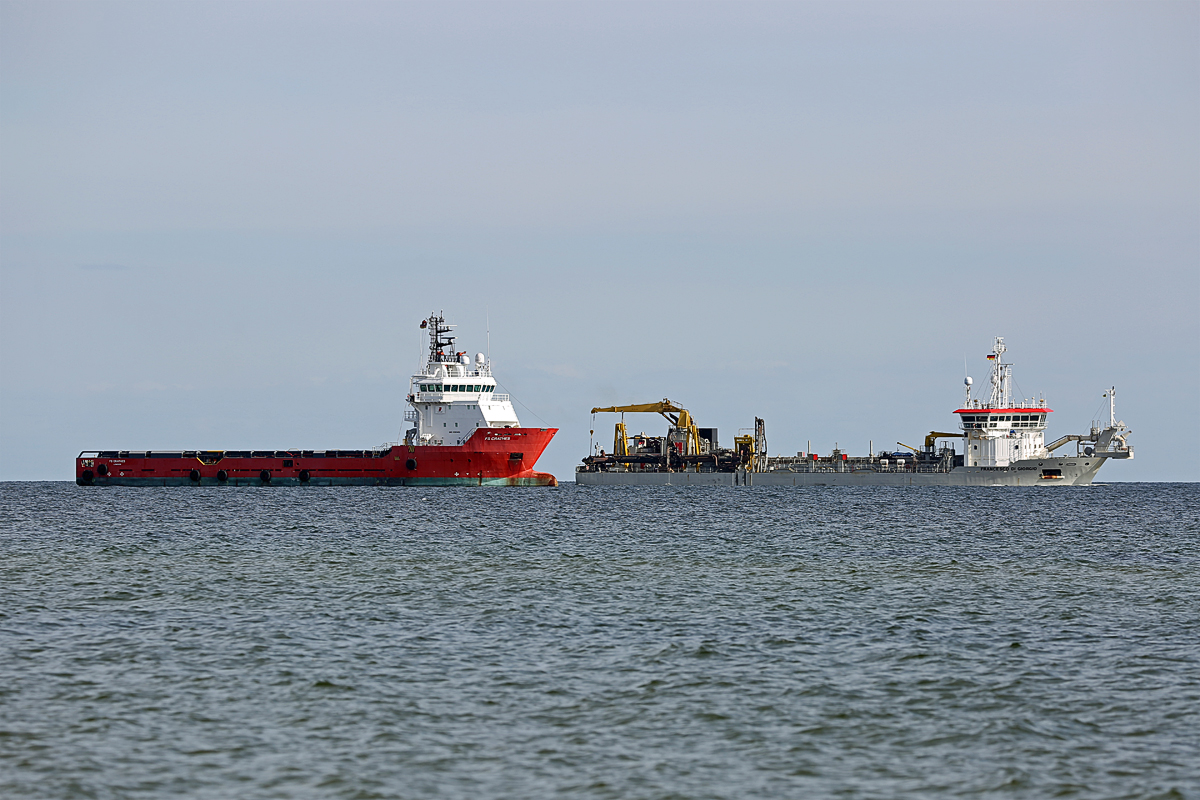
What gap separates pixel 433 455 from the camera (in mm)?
89188

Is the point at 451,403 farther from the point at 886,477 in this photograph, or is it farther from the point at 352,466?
the point at 886,477

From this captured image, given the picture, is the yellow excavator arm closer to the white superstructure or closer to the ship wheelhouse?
the ship wheelhouse

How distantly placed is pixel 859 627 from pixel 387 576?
548 inches

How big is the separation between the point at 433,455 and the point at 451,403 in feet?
14.2

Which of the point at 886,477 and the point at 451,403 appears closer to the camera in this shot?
the point at 451,403

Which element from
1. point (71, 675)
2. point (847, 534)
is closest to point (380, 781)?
point (71, 675)

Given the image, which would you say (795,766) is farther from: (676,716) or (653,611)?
(653,611)

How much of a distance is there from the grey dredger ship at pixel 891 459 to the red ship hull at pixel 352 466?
2372 centimetres

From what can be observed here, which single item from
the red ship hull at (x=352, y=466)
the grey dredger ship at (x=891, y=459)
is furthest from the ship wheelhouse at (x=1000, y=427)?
the red ship hull at (x=352, y=466)

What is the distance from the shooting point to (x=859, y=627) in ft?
72.7

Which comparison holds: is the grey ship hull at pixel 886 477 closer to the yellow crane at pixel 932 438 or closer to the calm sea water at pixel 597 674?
the yellow crane at pixel 932 438

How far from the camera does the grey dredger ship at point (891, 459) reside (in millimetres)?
106938

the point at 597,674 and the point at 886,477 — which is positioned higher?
the point at 886,477

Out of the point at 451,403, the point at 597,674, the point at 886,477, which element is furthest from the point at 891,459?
the point at 597,674
